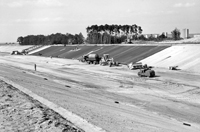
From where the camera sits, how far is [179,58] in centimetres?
5734

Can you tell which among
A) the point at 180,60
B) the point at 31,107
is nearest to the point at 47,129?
the point at 31,107

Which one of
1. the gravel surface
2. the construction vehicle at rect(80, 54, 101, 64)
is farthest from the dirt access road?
the construction vehicle at rect(80, 54, 101, 64)

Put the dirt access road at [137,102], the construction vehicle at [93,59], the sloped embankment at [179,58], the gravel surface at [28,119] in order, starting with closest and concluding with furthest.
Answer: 1. the gravel surface at [28,119]
2. the dirt access road at [137,102]
3. the sloped embankment at [179,58]
4. the construction vehicle at [93,59]

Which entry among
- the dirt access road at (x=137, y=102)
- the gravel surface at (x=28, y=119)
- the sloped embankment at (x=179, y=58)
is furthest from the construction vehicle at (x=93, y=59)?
the gravel surface at (x=28, y=119)

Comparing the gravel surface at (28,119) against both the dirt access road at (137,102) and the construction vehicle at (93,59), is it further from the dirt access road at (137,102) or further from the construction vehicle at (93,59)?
the construction vehicle at (93,59)

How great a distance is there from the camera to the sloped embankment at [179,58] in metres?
51.4

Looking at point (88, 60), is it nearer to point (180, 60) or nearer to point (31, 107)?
point (180, 60)

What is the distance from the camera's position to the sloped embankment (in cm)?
5142

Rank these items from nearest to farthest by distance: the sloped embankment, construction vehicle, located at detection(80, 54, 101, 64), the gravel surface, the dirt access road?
the gravel surface, the dirt access road, the sloped embankment, construction vehicle, located at detection(80, 54, 101, 64)

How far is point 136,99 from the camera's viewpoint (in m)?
27.2

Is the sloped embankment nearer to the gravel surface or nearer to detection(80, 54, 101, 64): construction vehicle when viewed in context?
detection(80, 54, 101, 64): construction vehicle

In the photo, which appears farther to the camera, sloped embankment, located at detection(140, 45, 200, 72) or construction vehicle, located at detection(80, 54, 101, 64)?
construction vehicle, located at detection(80, 54, 101, 64)

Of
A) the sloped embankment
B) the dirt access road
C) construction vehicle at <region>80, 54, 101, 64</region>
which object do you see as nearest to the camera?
the dirt access road

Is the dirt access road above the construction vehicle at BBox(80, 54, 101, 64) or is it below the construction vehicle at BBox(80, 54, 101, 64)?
below
